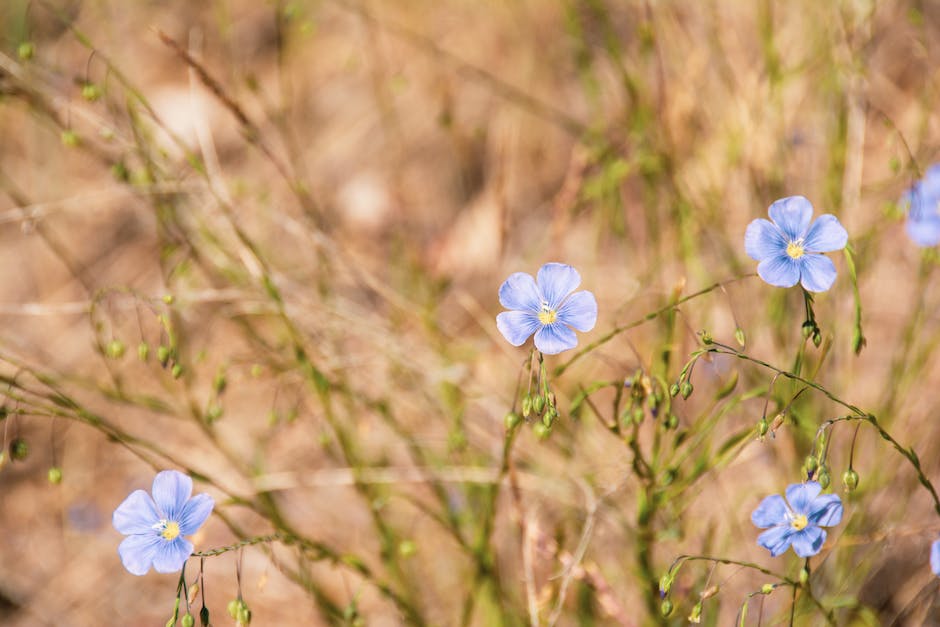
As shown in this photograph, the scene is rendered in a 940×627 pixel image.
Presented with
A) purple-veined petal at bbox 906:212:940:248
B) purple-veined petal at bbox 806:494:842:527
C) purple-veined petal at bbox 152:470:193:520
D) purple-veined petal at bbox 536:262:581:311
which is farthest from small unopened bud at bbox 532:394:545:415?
purple-veined petal at bbox 906:212:940:248

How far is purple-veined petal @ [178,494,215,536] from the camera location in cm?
157

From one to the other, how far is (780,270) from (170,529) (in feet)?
4.16

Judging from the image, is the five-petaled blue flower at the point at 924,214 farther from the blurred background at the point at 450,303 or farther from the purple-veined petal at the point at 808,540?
the purple-veined petal at the point at 808,540

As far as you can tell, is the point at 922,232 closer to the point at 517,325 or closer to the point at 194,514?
the point at 517,325

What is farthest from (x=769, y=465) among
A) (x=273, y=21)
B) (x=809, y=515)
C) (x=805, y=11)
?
(x=273, y=21)

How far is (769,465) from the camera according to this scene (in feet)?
9.88

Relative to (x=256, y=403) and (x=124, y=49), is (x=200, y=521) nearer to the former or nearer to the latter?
(x=256, y=403)

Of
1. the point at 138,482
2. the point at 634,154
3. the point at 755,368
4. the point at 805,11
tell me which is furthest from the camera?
the point at 138,482

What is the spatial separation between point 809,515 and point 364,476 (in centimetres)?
128

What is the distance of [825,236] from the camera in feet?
5.21

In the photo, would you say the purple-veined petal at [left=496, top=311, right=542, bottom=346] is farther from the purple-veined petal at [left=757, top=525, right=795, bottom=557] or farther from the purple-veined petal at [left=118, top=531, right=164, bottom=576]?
the purple-veined petal at [left=118, top=531, right=164, bottom=576]

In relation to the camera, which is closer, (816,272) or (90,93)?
(816,272)

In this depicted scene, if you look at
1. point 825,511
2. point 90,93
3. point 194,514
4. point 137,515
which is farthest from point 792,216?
point 90,93

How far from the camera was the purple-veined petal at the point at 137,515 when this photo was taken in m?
1.62
